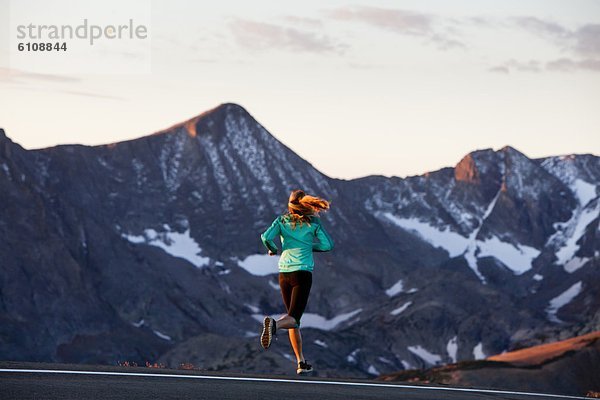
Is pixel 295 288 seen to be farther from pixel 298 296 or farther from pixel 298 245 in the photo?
pixel 298 245

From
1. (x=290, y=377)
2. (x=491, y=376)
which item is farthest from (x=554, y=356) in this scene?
(x=290, y=377)

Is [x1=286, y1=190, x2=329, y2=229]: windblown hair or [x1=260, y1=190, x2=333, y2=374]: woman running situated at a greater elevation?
[x1=286, y1=190, x2=329, y2=229]: windblown hair

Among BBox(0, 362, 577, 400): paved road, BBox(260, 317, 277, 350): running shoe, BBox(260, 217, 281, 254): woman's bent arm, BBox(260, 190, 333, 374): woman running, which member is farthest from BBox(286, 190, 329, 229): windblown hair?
BBox(0, 362, 577, 400): paved road

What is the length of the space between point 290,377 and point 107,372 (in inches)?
116

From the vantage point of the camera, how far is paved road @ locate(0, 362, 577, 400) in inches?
517

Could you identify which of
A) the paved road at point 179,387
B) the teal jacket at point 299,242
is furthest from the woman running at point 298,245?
the paved road at point 179,387

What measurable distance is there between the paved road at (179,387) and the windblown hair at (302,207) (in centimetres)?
228

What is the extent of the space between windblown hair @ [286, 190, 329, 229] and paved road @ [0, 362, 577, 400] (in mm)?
Result: 2278

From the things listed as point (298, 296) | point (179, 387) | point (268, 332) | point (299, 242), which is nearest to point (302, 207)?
point (299, 242)

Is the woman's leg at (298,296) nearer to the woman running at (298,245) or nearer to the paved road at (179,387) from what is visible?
the woman running at (298,245)

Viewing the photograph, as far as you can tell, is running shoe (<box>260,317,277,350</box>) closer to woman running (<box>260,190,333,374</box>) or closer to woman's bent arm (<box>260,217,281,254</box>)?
woman running (<box>260,190,333,374</box>)

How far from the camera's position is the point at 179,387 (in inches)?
564

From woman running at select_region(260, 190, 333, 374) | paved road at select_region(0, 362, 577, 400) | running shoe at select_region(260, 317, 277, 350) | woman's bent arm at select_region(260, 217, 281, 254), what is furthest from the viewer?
woman running at select_region(260, 190, 333, 374)

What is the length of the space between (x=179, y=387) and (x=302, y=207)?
344 cm
